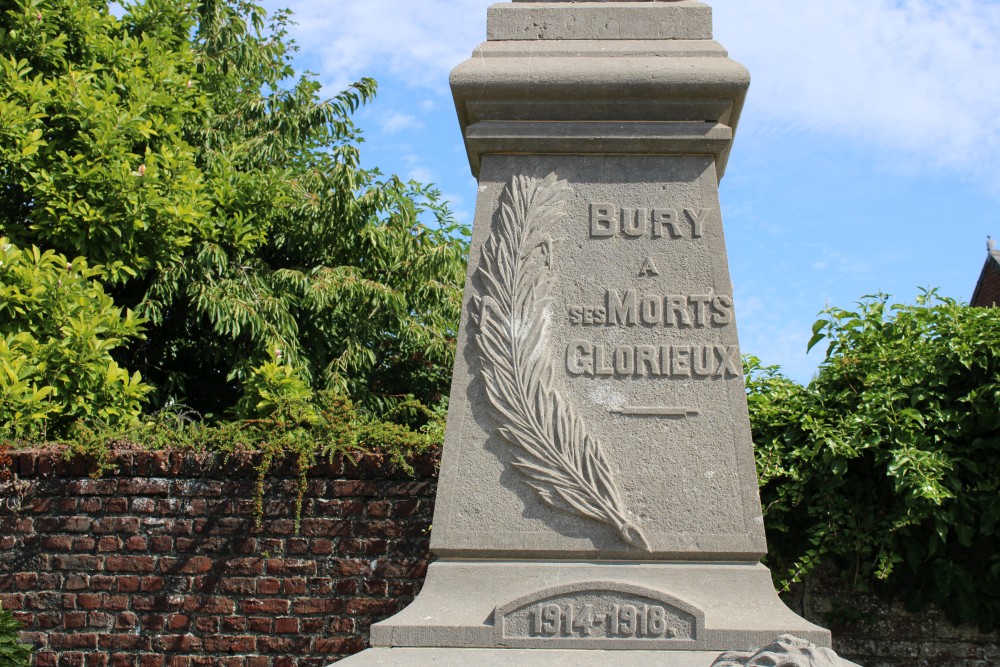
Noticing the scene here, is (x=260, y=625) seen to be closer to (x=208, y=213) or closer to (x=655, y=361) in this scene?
(x=655, y=361)

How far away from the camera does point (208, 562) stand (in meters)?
5.39

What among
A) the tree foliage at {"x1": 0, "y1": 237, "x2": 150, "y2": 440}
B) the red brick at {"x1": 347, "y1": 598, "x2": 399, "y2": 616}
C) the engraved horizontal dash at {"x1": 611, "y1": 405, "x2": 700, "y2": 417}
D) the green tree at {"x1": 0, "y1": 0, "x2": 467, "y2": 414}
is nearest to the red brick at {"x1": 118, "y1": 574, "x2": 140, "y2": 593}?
the red brick at {"x1": 347, "y1": 598, "x2": 399, "y2": 616}

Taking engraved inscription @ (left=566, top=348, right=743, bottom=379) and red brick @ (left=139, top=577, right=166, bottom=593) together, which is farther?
red brick @ (left=139, top=577, right=166, bottom=593)

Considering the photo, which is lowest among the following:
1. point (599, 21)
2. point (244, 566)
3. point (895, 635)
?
point (895, 635)

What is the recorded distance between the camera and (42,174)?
770 cm

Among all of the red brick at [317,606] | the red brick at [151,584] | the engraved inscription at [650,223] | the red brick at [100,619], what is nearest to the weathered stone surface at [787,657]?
the engraved inscription at [650,223]

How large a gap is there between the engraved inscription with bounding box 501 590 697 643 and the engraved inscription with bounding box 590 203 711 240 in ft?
4.04

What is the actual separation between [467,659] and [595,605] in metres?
0.43

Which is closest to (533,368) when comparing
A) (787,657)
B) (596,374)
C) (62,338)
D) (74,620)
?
(596,374)

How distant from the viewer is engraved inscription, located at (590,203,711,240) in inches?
135

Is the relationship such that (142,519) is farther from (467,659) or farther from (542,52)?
(542,52)

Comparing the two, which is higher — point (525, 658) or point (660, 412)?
point (660, 412)

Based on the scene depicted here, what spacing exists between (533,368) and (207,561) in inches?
115

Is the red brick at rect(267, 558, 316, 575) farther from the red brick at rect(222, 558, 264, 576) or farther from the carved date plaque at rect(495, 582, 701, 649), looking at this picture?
the carved date plaque at rect(495, 582, 701, 649)
